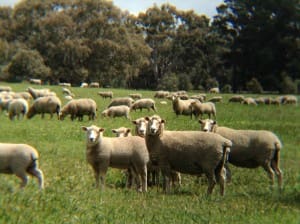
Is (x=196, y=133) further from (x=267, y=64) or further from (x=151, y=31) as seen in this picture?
(x=151, y=31)

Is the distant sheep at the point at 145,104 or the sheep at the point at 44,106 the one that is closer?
the sheep at the point at 44,106

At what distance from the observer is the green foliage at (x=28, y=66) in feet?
203

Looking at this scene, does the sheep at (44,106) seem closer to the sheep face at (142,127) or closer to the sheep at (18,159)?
the sheep face at (142,127)

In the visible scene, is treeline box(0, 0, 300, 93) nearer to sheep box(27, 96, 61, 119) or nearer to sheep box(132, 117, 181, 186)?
sheep box(27, 96, 61, 119)

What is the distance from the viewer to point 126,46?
66.0m

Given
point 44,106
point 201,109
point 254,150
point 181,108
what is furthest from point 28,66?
point 254,150

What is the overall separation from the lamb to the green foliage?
170 ft

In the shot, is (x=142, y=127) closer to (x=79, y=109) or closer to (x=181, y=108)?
(x=79, y=109)

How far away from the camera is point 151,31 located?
268 ft

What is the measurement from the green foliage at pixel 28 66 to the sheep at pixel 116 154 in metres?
51.5

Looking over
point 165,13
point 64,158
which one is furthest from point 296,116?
point 165,13

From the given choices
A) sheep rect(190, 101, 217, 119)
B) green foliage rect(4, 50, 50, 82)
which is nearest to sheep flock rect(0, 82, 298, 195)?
sheep rect(190, 101, 217, 119)

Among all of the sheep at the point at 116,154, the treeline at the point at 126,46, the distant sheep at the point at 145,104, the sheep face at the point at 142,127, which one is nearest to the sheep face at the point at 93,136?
the sheep at the point at 116,154

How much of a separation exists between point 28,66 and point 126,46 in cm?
1139
